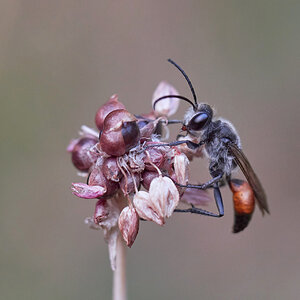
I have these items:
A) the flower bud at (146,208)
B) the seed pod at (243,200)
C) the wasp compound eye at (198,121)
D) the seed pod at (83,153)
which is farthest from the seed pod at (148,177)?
the seed pod at (243,200)

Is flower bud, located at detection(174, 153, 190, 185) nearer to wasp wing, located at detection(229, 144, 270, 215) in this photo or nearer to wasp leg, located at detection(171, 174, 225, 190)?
wasp leg, located at detection(171, 174, 225, 190)

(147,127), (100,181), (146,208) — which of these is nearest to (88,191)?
(100,181)

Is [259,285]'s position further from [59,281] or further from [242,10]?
[242,10]

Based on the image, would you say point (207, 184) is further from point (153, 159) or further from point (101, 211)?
point (101, 211)

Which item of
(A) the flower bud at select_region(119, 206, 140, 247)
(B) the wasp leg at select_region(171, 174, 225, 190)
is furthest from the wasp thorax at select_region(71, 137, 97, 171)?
(B) the wasp leg at select_region(171, 174, 225, 190)

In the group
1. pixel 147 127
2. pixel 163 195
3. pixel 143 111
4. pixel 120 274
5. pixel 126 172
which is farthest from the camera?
pixel 143 111

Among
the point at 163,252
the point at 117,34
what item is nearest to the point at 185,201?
the point at 163,252

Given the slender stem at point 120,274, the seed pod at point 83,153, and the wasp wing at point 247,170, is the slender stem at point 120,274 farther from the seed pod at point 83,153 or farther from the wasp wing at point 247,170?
the wasp wing at point 247,170
